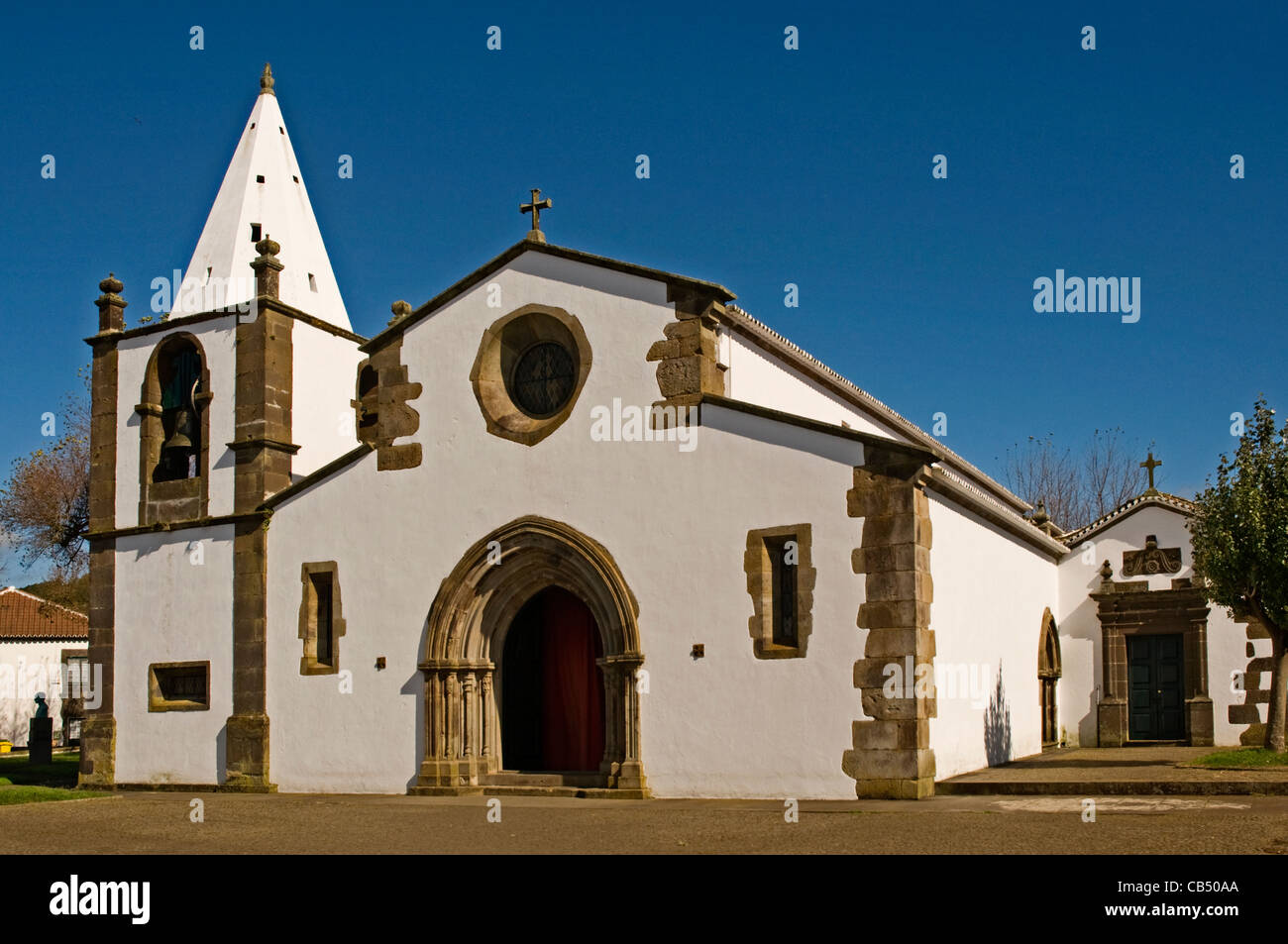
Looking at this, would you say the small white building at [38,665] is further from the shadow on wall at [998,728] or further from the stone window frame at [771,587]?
the stone window frame at [771,587]

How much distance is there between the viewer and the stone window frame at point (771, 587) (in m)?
15.5

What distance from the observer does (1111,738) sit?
24.3 metres

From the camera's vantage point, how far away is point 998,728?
19453 millimetres

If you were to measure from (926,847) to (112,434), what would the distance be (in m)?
16.7

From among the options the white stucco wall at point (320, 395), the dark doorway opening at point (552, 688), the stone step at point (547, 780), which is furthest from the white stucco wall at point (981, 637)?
the white stucco wall at point (320, 395)

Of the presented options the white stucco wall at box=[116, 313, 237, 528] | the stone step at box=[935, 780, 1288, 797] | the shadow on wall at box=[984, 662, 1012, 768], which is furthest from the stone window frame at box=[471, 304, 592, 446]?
the shadow on wall at box=[984, 662, 1012, 768]

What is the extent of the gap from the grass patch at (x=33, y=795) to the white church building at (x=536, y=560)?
164cm

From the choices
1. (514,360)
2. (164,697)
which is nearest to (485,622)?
(514,360)

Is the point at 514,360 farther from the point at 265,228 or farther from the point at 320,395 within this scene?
the point at 265,228

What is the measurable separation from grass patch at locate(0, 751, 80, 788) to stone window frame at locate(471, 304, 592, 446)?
10.8 metres

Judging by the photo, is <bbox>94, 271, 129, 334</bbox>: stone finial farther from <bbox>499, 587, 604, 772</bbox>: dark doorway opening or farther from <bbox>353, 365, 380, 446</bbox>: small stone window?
<bbox>499, 587, 604, 772</bbox>: dark doorway opening
